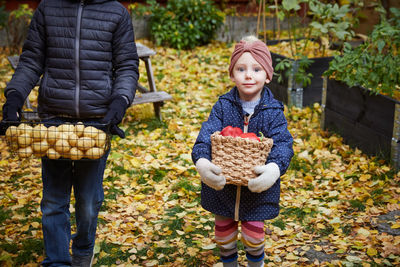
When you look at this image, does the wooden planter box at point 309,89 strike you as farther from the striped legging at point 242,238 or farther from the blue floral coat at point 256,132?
the striped legging at point 242,238

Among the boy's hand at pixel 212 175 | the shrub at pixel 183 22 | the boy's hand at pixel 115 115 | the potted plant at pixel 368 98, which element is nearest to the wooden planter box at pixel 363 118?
the potted plant at pixel 368 98

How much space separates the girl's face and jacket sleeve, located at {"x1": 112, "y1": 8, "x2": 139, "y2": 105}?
0.66 metres

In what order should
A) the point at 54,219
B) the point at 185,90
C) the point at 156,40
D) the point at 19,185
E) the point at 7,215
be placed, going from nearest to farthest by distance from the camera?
the point at 54,219 → the point at 7,215 → the point at 19,185 → the point at 185,90 → the point at 156,40

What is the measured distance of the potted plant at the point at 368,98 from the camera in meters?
4.70

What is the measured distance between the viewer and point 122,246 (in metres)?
3.62

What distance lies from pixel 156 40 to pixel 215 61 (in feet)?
4.70

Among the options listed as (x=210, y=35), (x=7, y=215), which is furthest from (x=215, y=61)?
(x=7, y=215)

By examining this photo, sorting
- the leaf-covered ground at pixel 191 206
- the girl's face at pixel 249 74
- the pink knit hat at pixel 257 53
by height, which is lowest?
the leaf-covered ground at pixel 191 206

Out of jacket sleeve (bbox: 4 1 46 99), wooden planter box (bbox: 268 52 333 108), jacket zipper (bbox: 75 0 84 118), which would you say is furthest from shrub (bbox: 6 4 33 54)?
jacket zipper (bbox: 75 0 84 118)

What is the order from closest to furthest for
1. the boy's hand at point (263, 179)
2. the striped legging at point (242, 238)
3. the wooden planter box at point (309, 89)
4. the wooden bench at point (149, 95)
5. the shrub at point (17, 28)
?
the boy's hand at point (263, 179) → the striped legging at point (242, 238) → the wooden bench at point (149, 95) → the wooden planter box at point (309, 89) → the shrub at point (17, 28)

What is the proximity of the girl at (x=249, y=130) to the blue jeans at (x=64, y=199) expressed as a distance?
0.71 metres

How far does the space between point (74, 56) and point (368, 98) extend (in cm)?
337

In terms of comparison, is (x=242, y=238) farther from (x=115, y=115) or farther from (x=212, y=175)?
(x=115, y=115)

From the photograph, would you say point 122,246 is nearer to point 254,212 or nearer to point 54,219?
point 54,219
